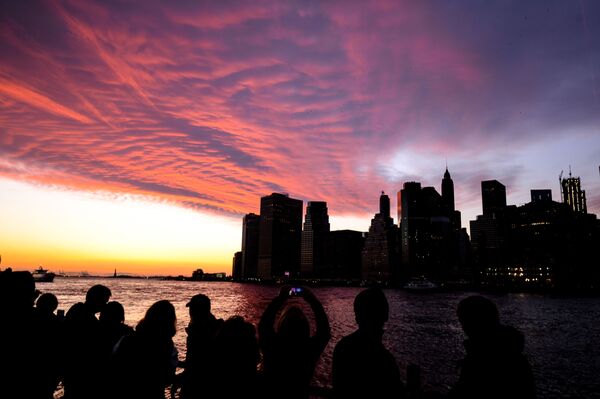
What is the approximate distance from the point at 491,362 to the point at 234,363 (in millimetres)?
2403

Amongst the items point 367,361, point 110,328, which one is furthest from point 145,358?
point 367,361

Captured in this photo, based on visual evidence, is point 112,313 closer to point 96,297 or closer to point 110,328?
point 110,328

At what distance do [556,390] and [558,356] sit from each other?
12.4 m

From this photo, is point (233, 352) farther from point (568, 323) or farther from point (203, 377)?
point (568, 323)

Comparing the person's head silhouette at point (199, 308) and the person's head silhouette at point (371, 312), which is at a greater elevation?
the person's head silhouette at point (371, 312)

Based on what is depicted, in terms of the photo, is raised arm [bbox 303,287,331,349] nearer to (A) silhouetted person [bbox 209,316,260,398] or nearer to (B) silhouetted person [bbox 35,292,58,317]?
(A) silhouetted person [bbox 209,316,260,398]

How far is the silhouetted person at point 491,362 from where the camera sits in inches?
130

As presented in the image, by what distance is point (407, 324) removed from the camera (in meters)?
53.9

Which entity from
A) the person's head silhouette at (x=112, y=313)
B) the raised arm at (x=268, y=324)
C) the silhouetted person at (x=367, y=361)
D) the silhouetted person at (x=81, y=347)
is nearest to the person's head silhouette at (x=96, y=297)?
the silhouetted person at (x=81, y=347)

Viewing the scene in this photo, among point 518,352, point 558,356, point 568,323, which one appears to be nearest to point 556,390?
point 558,356

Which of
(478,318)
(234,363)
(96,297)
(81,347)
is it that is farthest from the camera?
(96,297)

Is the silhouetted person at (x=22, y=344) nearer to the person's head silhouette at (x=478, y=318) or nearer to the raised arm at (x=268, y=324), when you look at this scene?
the raised arm at (x=268, y=324)

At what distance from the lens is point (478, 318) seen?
348 centimetres

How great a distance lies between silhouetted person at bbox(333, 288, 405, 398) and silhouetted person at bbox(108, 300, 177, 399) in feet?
5.79
